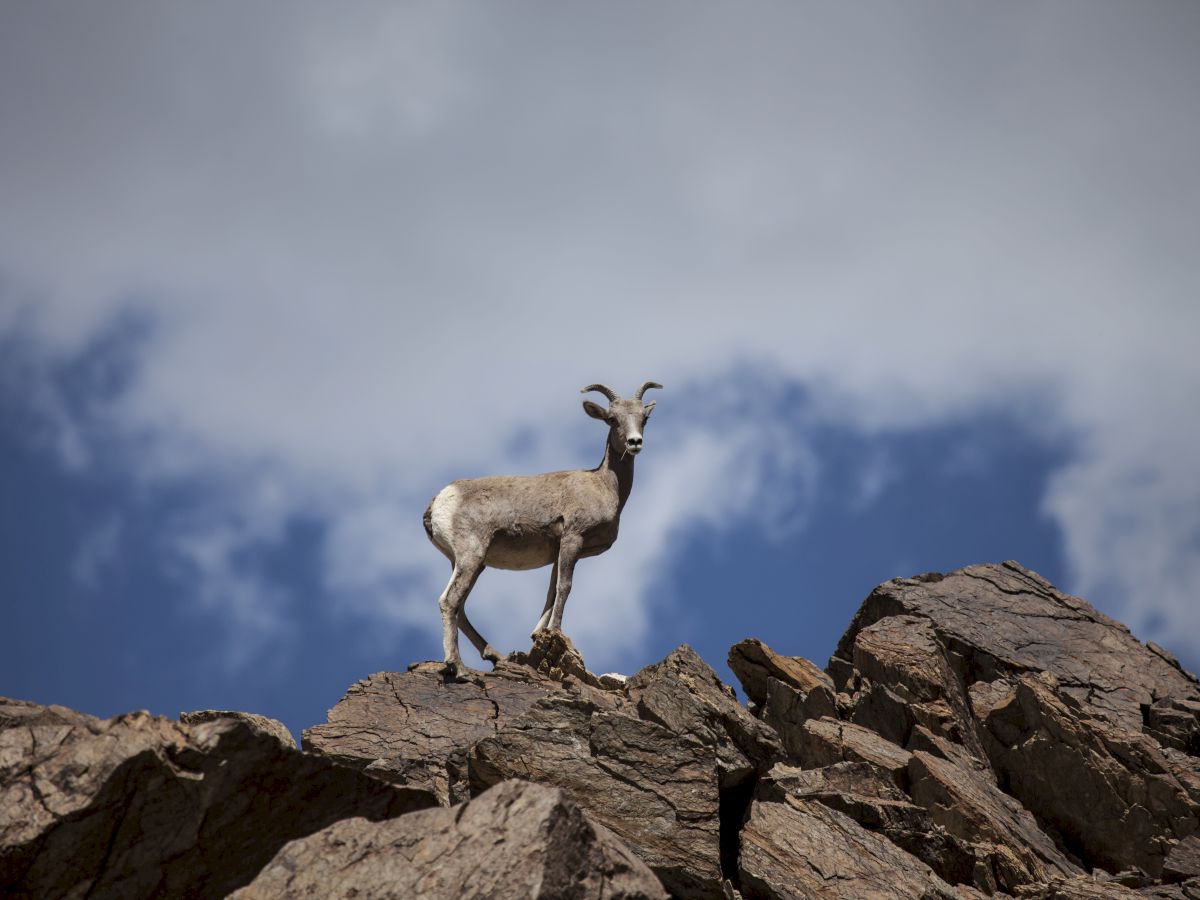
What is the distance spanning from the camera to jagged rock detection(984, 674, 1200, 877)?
44.9ft

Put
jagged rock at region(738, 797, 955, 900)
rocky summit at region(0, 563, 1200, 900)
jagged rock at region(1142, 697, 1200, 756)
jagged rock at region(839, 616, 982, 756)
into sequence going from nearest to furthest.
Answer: rocky summit at region(0, 563, 1200, 900) → jagged rock at region(738, 797, 955, 900) → jagged rock at region(839, 616, 982, 756) → jagged rock at region(1142, 697, 1200, 756)

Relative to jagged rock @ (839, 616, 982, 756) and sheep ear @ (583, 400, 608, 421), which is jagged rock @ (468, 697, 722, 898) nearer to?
jagged rock @ (839, 616, 982, 756)

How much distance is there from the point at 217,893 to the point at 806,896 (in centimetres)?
487

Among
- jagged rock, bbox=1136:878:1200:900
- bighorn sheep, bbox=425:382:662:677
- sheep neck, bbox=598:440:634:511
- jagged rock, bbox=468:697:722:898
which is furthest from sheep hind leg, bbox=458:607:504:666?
jagged rock, bbox=1136:878:1200:900

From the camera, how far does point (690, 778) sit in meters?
10.3

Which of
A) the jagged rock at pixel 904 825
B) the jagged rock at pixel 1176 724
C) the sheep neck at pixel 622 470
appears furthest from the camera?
the sheep neck at pixel 622 470

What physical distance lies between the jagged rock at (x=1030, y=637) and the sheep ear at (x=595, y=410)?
538 centimetres

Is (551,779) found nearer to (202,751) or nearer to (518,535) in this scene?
(202,751)

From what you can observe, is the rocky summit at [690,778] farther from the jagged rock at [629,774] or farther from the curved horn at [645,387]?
the curved horn at [645,387]

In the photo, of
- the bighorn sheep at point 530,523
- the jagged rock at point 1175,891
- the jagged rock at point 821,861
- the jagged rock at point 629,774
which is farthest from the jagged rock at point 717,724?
the bighorn sheep at point 530,523

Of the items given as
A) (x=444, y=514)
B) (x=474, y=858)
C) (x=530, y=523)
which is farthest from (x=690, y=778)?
(x=444, y=514)

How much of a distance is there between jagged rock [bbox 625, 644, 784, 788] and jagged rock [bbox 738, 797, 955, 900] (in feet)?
1.59

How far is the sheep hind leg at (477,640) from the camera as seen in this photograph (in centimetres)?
1655

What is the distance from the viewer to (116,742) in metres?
Answer: 8.02
